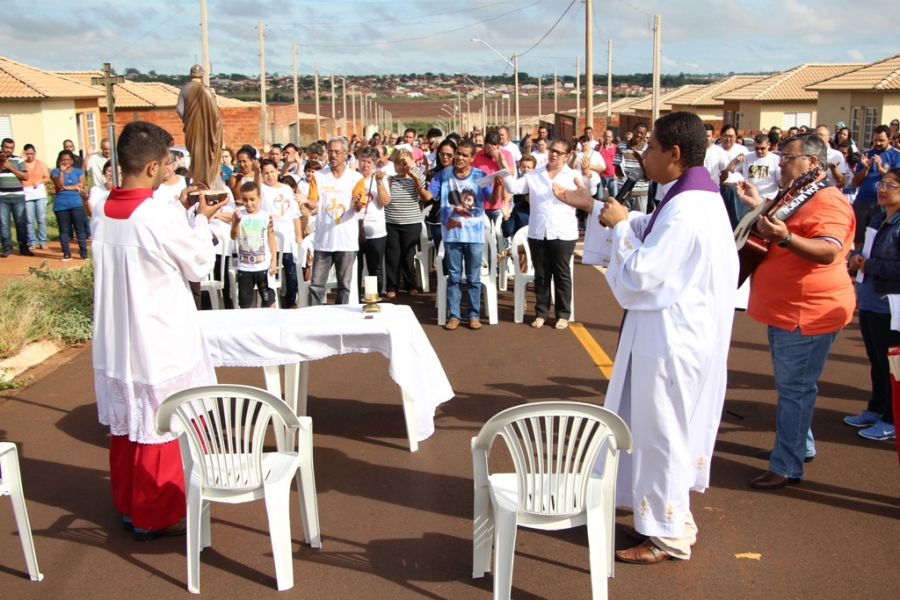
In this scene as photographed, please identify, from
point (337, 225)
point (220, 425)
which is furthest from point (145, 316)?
point (337, 225)

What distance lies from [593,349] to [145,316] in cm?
510

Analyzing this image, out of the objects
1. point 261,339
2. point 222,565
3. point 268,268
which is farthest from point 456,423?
point 268,268

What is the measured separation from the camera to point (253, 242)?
9.12m

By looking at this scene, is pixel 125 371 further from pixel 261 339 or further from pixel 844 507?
pixel 844 507

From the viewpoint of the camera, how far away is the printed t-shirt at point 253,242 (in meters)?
9.13

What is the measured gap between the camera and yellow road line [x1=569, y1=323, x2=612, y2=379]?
800 centimetres

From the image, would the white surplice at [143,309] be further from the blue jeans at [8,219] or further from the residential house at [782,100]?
the residential house at [782,100]

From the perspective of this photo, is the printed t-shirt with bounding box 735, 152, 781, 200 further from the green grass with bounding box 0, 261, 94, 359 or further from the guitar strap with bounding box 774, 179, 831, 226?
the green grass with bounding box 0, 261, 94, 359

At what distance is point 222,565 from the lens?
451 cm

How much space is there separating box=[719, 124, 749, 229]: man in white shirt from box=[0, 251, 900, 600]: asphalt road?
304 inches

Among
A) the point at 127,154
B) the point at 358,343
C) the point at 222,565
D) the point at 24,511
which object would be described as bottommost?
the point at 222,565

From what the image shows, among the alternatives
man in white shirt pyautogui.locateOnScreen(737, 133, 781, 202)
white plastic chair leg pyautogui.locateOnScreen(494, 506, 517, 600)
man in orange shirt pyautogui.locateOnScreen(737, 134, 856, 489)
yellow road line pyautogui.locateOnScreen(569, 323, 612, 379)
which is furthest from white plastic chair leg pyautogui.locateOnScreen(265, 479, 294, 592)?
man in white shirt pyautogui.locateOnScreen(737, 133, 781, 202)

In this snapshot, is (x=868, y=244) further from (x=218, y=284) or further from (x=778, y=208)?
(x=218, y=284)

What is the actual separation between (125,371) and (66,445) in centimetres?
207
